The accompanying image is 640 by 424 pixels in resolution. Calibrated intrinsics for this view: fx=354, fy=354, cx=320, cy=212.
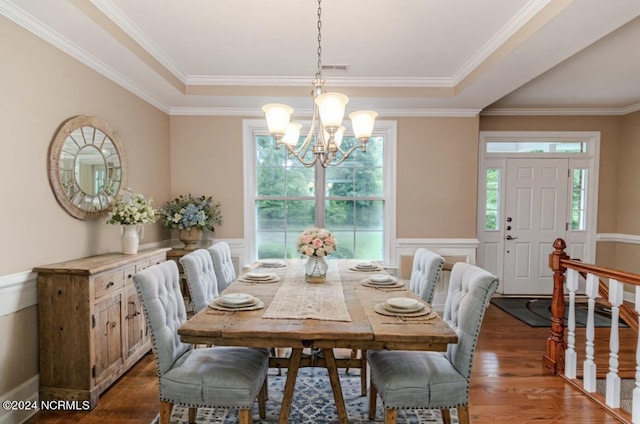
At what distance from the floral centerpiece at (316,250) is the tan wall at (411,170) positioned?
2053 millimetres

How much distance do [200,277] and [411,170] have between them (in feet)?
9.64

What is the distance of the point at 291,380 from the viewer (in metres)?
1.86

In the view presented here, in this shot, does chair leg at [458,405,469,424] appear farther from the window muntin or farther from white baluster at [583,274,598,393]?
the window muntin

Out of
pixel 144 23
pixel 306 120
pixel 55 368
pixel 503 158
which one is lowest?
pixel 55 368

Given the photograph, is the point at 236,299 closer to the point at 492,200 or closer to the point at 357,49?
the point at 357,49

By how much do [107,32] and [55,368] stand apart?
89.5 inches

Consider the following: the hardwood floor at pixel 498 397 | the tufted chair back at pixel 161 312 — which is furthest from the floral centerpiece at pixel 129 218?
the tufted chair back at pixel 161 312

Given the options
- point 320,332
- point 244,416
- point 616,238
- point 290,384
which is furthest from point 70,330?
point 616,238

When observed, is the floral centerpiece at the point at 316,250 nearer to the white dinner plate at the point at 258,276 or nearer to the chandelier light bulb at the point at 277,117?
the white dinner plate at the point at 258,276

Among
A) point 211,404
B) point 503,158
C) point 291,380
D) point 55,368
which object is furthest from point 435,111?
point 55,368

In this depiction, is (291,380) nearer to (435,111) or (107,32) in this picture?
(107,32)

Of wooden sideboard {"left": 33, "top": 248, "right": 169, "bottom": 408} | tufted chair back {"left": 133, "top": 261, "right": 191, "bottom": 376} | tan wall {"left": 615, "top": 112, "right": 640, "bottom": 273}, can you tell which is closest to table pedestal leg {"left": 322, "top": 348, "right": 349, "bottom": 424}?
tufted chair back {"left": 133, "top": 261, "right": 191, "bottom": 376}

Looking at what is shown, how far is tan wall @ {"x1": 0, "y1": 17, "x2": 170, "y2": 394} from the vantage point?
2113 mm

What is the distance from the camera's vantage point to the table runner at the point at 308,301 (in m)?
1.81
